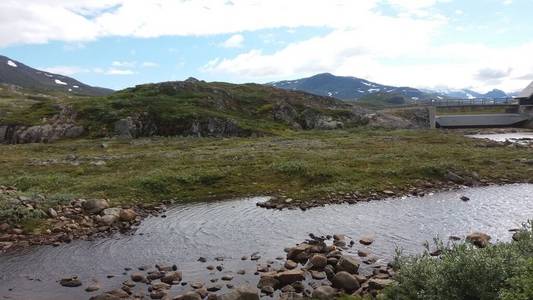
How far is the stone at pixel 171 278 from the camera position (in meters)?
20.1

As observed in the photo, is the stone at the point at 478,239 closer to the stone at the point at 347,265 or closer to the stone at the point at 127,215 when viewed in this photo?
the stone at the point at 347,265

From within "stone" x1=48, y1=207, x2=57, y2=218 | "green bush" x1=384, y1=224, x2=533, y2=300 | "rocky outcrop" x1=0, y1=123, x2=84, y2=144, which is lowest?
"stone" x1=48, y1=207, x2=57, y2=218

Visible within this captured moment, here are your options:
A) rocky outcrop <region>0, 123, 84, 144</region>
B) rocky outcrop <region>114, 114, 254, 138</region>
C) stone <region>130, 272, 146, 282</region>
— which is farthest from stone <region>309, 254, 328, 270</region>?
rocky outcrop <region>0, 123, 84, 144</region>

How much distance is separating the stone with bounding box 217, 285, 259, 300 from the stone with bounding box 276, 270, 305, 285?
1.66 meters

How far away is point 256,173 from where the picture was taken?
45188 millimetres

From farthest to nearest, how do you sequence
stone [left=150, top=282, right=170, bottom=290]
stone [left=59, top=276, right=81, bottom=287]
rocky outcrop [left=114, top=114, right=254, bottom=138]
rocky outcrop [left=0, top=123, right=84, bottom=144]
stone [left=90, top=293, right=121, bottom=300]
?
rocky outcrop [left=114, top=114, right=254, bottom=138], rocky outcrop [left=0, top=123, right=84, bottom=144], stone [left=59, top=276, right=81, bottom=287], stone [left=150, top=282, right=170, bottom=290], stone [left=90, top=293, right=121, bottom=300]

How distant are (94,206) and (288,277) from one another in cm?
1761

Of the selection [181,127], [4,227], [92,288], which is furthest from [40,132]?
[92,288]

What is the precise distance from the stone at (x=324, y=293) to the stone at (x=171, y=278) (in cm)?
599

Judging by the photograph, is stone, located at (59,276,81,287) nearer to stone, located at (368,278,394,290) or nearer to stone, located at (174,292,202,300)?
stone, located at (174,292,202,300)

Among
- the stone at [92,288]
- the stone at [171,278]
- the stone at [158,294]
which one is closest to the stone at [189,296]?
the stone at [158,294]

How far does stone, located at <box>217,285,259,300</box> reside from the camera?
57.4ft

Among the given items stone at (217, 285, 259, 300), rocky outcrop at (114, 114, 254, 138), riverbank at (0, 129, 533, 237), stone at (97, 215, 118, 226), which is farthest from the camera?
rocky outcrop at (114, 114, 254, 138)

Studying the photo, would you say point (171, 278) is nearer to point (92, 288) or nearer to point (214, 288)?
point (214, 288)
